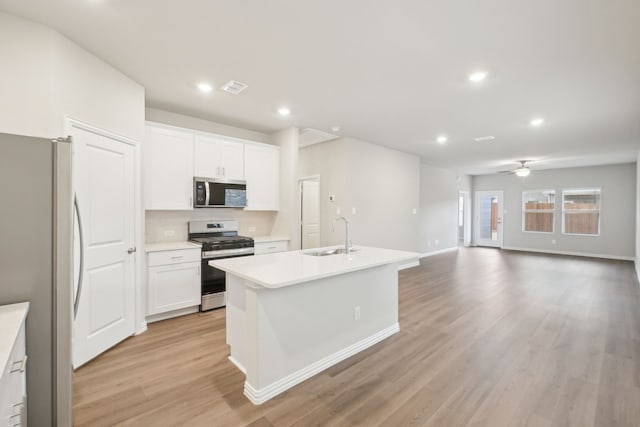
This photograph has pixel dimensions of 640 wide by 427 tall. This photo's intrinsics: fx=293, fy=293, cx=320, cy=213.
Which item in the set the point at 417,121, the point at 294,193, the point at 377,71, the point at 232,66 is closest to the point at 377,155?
the point at 417,121

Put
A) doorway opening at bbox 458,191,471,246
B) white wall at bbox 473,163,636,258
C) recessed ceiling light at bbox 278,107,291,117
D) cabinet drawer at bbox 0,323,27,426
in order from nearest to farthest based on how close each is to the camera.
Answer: cabinet drawer at bbox 0,323,27,426
recessed ceiling light at bbox 278,107,291,117
white wall at bbox 473,163,636,258
doorway opening at bbox 458,191,471,246

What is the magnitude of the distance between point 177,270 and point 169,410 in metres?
1.84

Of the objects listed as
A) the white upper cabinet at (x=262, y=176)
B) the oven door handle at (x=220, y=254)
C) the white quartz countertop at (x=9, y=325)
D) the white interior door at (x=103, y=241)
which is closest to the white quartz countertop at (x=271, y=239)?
the oven door handle at (x=220, y=254)

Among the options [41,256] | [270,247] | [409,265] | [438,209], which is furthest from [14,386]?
[438,209]

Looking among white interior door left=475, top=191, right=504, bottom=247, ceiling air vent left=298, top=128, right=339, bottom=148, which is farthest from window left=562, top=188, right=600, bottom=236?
ceiling air vent left=298, top=128, right=339, bottom=148

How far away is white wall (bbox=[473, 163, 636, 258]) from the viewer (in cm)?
774

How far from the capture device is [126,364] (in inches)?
100

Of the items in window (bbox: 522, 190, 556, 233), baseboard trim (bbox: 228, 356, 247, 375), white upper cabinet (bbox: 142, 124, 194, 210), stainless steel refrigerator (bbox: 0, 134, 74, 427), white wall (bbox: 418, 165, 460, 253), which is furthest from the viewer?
window (bbox: 522, 190, 556, 233)

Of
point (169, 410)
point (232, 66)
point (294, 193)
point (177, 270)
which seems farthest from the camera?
point (294, 193)

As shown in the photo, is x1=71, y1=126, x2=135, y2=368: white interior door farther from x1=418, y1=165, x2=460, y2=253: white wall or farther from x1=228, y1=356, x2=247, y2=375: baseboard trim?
x1=418, y1=165, x2=460, y2=253: white wall

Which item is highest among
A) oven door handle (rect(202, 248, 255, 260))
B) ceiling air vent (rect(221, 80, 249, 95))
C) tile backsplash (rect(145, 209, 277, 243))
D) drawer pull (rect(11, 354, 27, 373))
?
ceiling air vent (rect(221, 80, 249, 95))

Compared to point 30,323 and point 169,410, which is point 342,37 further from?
point 169,410

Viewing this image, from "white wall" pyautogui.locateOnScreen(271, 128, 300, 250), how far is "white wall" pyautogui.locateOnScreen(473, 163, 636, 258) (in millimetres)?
8322

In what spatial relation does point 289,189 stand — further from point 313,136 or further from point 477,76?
point 477,76
